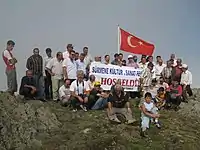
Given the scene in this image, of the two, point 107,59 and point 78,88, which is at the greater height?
point 107,59

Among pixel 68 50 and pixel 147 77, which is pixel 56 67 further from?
pixel 147 77

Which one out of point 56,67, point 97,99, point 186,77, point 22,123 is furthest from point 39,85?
point 186,77

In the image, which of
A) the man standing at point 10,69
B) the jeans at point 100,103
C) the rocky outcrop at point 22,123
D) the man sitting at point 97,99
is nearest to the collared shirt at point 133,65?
the man sitting at point 97,99

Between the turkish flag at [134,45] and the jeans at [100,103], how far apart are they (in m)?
5.18

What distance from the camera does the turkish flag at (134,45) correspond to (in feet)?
69.4

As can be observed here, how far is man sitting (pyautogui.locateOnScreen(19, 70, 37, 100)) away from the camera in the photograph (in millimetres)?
15938

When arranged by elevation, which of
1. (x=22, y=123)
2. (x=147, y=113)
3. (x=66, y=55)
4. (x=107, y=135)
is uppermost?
(x=66, y=55)

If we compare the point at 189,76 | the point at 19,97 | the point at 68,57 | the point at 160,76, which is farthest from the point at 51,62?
the point at 189,76

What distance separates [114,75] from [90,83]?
222 centimetres

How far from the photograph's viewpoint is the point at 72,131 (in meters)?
13.6

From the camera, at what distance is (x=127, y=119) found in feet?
48.6

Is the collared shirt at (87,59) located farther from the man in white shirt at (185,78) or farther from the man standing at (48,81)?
the man in white shirt at (185,78)

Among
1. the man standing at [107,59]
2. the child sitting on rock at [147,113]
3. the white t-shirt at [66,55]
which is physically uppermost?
the white t-shirt at [66,55]

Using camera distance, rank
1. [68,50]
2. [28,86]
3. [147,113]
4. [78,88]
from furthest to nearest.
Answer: [68,50]
[78,88]
[28,86]
[147,113]
